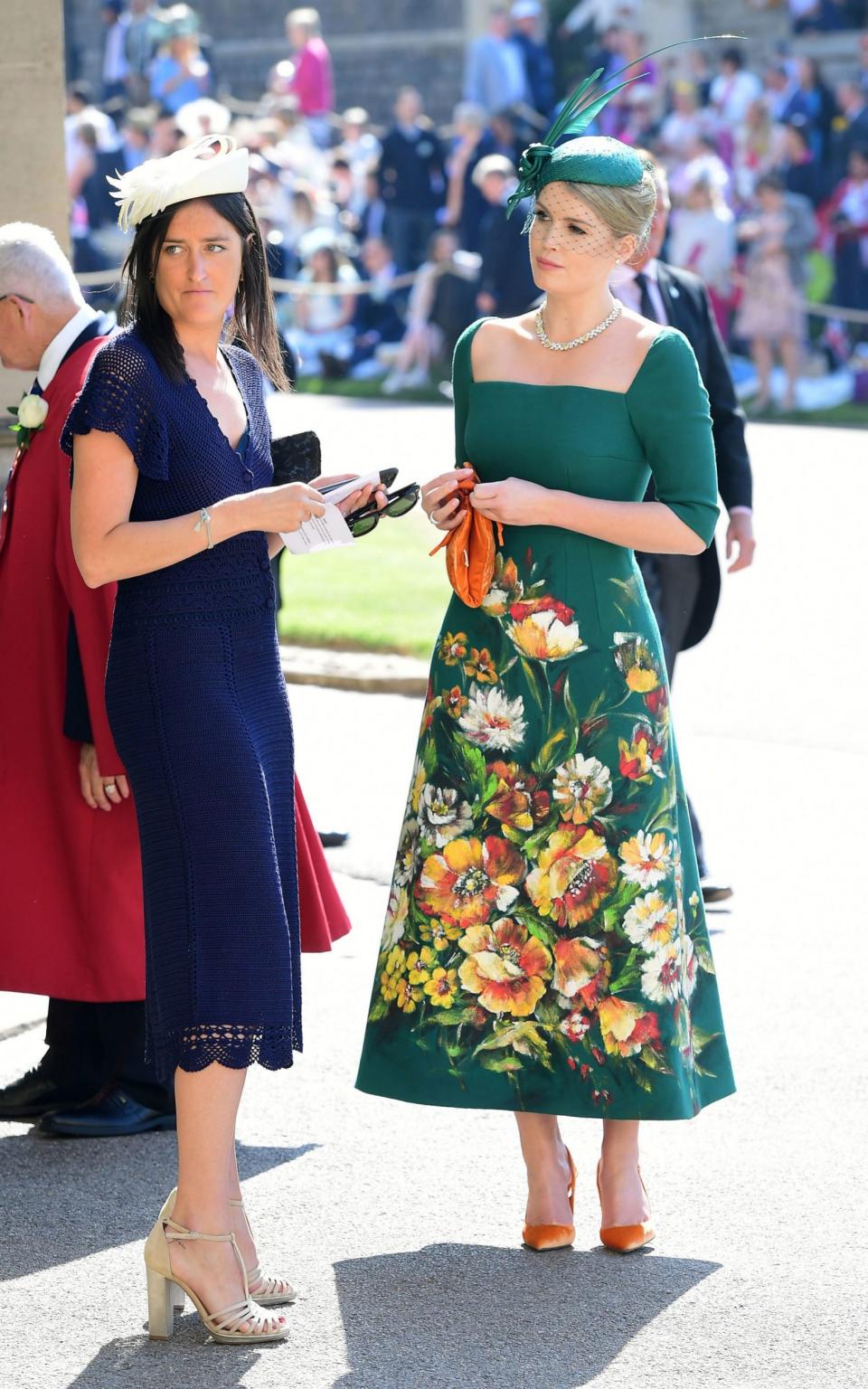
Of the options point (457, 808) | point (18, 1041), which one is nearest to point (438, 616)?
point (18, 1041)

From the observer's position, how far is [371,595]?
11.4 m

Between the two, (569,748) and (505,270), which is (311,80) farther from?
(569,748)

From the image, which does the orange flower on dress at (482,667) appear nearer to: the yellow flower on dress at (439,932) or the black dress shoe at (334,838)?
the yellow flower on dress at (439,932)

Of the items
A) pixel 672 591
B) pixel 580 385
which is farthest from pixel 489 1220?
pixel 672 591

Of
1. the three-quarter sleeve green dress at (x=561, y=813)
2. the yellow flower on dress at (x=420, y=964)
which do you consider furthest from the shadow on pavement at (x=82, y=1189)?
the yellow flower on dress at (x=420, y=964)

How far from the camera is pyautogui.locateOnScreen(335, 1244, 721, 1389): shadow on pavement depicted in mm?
3709

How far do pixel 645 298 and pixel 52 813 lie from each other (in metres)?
2.56

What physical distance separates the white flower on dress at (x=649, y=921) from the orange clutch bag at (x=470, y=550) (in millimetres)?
650

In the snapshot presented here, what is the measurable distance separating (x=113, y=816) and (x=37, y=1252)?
3.31ft

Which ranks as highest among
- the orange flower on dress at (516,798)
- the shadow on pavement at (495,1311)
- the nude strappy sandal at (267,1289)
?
the orange flower on dress at (516,798)

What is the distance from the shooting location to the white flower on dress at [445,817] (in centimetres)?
420

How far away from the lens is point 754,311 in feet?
60.4

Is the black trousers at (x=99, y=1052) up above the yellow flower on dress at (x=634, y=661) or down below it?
below

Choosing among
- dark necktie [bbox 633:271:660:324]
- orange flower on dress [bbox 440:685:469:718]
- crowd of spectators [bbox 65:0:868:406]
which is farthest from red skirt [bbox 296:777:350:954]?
crowd of spectators [bbox 65:0:868:406]
